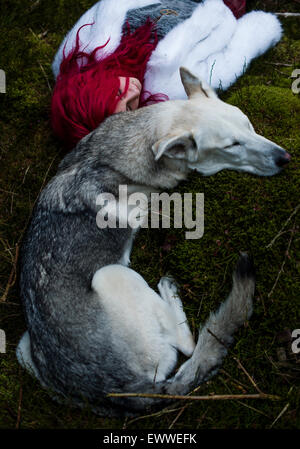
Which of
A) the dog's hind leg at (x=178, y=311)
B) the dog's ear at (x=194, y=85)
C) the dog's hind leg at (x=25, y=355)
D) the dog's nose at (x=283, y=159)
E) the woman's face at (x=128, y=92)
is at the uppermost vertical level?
the dog's ear at (x=194, y=85)

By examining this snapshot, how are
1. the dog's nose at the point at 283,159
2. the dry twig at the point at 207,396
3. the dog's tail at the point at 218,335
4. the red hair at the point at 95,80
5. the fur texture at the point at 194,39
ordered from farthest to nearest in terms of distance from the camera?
the fur texture at the point at 194,39 → the red hair at the point at 95,80 → the dog's nose at the point at 283,159 → the dog's tail at the point at 218,335 → the dry twig at the point at 207,396

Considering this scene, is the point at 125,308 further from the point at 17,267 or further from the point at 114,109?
the point at 114,109

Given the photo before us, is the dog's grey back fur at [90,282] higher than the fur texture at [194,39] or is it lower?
lower

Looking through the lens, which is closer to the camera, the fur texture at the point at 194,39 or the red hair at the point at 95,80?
the red hair at the point at 95,80

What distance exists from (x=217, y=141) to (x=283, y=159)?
22.9 inches

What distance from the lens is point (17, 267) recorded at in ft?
13.4

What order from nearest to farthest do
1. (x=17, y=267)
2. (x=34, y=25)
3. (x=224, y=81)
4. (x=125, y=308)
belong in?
(x=125, y=308), (x=17, y=267), (x=224, y=81), (x=34, y=25)

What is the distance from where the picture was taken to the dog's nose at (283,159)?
3.26 metres

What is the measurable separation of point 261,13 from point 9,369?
194 inches

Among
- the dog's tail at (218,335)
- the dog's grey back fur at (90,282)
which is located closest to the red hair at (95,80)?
the dog's grey back fur at (90,282)

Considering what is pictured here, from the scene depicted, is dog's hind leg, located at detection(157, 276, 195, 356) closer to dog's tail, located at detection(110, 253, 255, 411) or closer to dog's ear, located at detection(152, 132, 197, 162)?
dog's tail, located at detection(110, 253, 255, 411)

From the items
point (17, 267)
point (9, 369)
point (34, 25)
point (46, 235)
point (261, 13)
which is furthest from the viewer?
point (34, 25)

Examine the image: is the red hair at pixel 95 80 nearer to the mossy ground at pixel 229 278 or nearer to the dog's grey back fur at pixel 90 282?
the dog's grey back fur at pixel 90 282
